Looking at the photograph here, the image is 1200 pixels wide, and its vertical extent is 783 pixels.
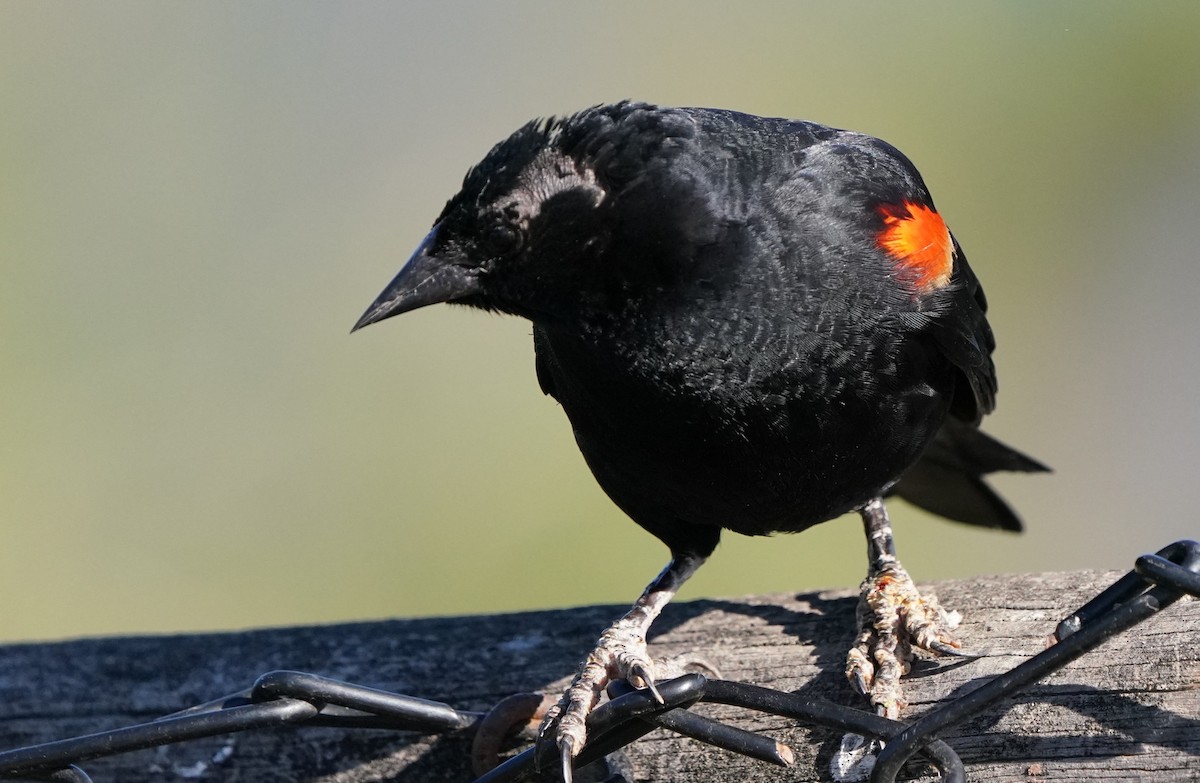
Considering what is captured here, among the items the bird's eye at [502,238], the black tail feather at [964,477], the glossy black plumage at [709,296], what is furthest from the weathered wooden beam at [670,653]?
the black tail feather at [964,477]

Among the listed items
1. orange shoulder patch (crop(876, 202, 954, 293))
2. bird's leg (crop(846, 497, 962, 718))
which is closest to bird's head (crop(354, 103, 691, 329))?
orange shoulder patch (crop(876, 202, 954, 293))

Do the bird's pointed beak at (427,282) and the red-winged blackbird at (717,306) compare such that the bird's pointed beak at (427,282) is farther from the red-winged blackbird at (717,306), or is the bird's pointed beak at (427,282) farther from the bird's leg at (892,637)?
the bird's leg at (892,637)

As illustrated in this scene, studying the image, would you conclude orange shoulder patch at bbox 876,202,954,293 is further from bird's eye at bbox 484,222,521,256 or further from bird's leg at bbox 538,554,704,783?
bird's leg at bbox 538,554,704,783

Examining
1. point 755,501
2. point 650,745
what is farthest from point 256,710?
point 755,501

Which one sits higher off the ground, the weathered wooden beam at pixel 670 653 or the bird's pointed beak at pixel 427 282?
the bird's pointed beak at pixel 427 282

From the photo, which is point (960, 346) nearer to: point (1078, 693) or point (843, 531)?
point (1078, 693)
